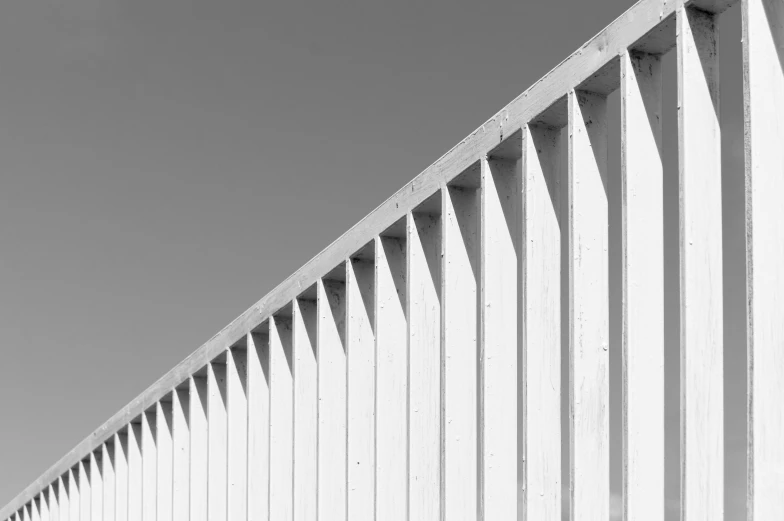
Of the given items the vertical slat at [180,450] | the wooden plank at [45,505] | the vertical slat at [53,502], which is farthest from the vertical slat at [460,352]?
the wooden plank at [45,505]

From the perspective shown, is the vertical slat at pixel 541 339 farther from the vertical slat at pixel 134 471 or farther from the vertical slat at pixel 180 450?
→ the vertical slat at pixel 134 471

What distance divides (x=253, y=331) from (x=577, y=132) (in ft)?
5.92

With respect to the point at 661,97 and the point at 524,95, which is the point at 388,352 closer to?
the point at 524,95

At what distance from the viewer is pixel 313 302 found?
12.6 feet

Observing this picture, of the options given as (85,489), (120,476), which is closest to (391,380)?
(120,476)

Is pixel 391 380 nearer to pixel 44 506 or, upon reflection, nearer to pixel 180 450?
pixel 180 450

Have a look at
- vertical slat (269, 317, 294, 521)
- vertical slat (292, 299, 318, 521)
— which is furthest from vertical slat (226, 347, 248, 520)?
vertical slat (292, 299, 318, 521)

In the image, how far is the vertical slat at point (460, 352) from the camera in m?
2.96

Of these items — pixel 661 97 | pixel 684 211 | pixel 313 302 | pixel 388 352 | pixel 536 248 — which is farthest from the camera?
pixel 313 302

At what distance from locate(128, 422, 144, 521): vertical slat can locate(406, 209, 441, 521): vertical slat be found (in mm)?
2266

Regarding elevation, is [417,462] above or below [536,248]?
below

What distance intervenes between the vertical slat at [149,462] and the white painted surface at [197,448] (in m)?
0.44

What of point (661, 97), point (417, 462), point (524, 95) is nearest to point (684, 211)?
point (661, 97)

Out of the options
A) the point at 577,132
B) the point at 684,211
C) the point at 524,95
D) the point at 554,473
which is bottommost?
the point at 554,473
